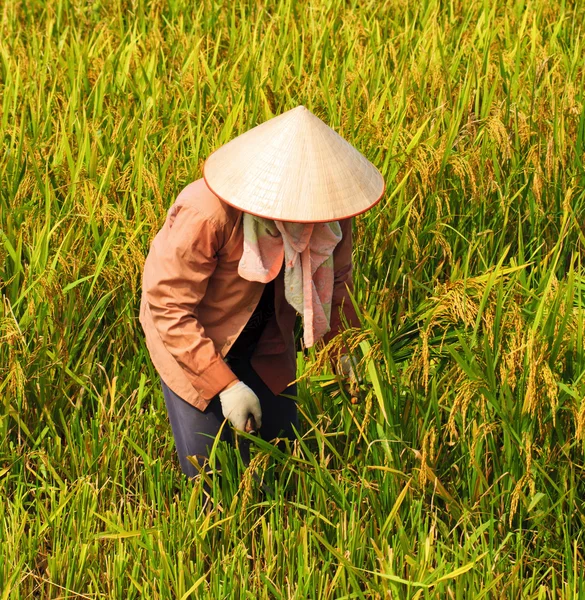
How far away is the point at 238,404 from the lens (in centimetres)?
205

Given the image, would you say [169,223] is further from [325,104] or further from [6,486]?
[325,104]

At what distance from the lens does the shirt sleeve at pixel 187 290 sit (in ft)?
6.51

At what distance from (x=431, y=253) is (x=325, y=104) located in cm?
79

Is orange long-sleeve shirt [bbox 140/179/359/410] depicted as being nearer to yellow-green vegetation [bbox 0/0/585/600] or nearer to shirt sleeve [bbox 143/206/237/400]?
shirt sleeve [bbox 143/206/237/400]

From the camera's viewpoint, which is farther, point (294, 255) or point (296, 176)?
point (294, 255)

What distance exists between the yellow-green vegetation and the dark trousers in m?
0.07

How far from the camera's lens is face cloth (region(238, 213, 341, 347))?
1.99 metres

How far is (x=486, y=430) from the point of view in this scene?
199cm

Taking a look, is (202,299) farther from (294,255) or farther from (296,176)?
(296,176)

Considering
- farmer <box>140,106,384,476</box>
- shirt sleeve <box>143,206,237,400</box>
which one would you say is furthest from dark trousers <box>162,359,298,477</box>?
shirt sleeve <box>143,206,237,400</box>

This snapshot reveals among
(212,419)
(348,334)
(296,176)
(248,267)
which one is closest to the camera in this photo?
(296,176)

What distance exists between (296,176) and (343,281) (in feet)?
1.50

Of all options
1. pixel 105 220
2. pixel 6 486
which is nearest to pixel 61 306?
pixel 105 220

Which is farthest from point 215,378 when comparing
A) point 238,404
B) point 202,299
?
point 202,299
